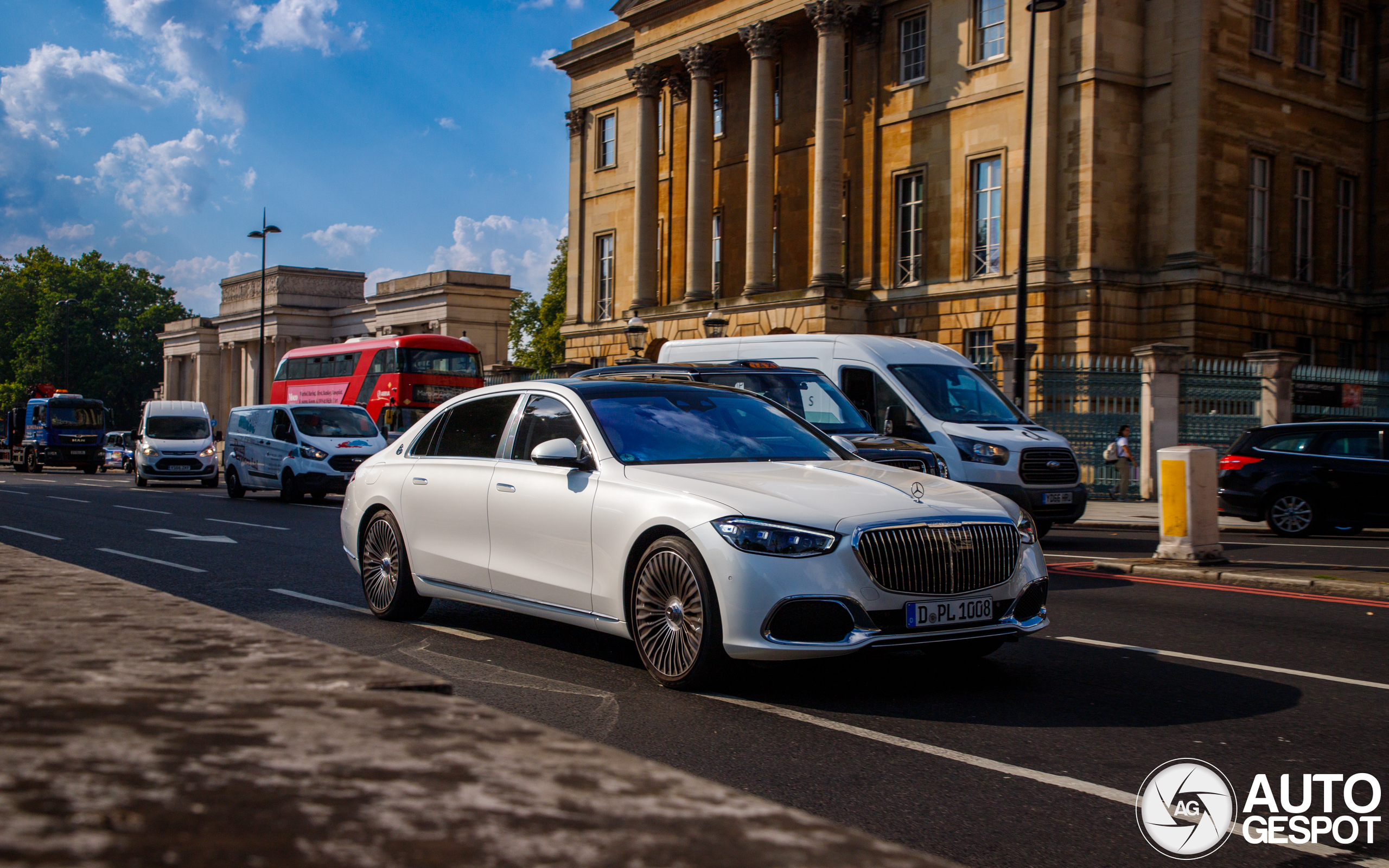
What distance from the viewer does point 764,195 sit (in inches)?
1654

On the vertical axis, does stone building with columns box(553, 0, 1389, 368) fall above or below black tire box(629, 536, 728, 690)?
above

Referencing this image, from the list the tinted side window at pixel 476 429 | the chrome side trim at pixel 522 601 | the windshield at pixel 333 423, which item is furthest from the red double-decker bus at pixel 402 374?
the chrome side trim at pixel 522 601

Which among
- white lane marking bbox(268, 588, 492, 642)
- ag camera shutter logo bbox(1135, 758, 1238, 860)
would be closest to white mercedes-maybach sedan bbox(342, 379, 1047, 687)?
white lane marking bbox(268, 588, 492, 642)

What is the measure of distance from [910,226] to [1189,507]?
27.4 m

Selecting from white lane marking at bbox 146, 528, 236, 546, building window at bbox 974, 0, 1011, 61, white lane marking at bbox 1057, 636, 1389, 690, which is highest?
Result: building window at bbox 974, 0, 1011, 61

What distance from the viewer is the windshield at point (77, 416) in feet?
164

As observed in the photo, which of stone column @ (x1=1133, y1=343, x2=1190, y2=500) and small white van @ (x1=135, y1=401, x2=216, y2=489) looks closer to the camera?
stone column @ (x1=1133, y1=343, x2=1190, y2=500)

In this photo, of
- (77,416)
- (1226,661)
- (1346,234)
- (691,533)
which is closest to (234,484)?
(691,533)

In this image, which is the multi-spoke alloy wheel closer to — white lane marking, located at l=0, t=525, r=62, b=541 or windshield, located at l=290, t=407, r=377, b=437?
white lane marking, located at l=0, t=525, r=62, b=541

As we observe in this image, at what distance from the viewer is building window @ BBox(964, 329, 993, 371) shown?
35.5 m

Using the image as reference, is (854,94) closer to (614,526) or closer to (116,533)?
(116,533)

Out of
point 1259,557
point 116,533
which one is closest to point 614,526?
point 1259,557

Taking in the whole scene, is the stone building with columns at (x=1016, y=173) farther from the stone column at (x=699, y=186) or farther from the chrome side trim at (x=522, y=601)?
the chrome side trim at (x=522, y=601)

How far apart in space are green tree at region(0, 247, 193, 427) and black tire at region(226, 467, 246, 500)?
309 ft
